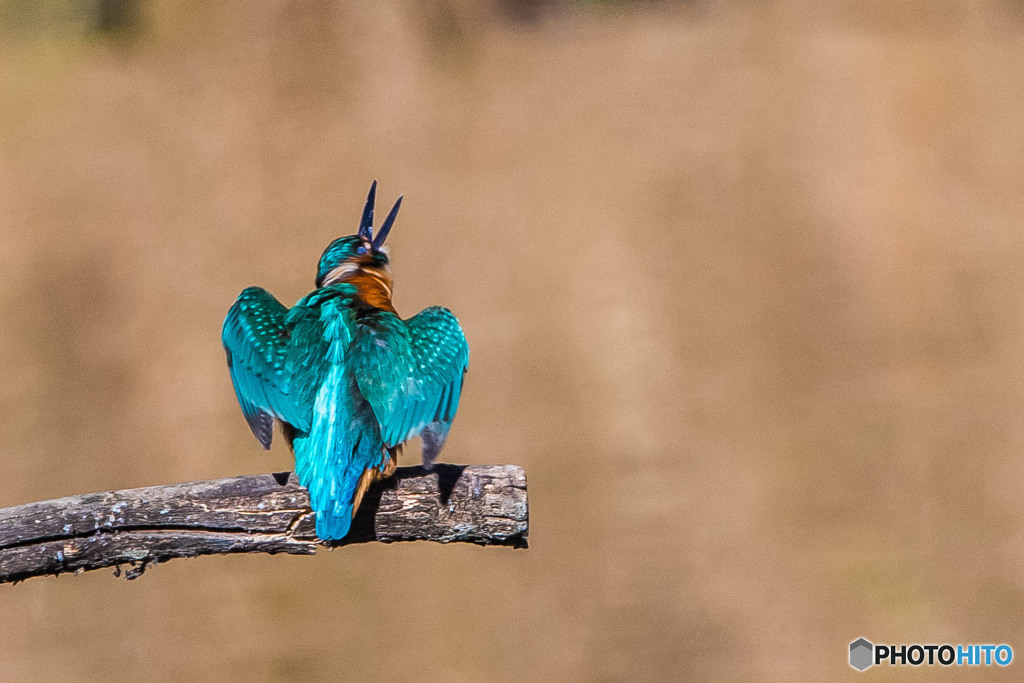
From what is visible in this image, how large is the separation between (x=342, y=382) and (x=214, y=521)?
0.38 meters

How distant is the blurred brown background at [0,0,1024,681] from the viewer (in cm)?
398

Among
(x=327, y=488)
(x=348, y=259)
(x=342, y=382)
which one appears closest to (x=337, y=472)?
(x=327, y=488)

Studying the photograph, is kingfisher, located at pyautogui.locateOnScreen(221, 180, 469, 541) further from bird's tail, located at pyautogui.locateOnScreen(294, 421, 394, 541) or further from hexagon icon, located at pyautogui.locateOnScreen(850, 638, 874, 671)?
hexagon icon, located at pyautogui.locateOnScreen(850, 638, 874, 671)

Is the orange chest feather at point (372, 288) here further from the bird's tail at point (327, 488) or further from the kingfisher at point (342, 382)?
the bird's tail at point (327, 488)

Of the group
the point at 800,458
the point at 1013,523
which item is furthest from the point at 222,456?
the point at 1013,523

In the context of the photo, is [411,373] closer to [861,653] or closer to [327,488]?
[327,488]

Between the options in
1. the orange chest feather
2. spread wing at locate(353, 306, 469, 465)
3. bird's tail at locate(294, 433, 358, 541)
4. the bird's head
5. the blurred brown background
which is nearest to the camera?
bird's tail at locate(294, 433, 358, 541)

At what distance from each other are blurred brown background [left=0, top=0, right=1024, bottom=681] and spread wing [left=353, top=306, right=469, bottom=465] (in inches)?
66.5

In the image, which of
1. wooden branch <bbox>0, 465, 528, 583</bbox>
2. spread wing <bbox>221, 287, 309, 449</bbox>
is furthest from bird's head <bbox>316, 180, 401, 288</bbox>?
wooden branch <bbox>0, 465, 528, 583</bbox>

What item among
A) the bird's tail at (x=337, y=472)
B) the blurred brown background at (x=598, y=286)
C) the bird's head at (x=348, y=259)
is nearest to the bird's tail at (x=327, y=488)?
the bird's tail at (x=337, y=472)

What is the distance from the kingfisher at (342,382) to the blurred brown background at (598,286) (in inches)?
65.7

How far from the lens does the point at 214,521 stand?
6.56ft

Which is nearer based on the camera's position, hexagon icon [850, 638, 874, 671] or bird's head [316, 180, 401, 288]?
bird's head [316, 180, 401, 288]

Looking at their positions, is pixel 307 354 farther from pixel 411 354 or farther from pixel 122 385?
pixel 122 385
